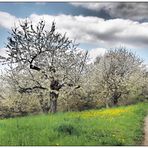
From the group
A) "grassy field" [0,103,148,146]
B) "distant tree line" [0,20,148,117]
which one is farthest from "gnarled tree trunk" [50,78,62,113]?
"grassy field" [0,103,148,146]

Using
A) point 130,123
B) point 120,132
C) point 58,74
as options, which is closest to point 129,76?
point 58,74

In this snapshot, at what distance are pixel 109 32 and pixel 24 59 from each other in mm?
5091

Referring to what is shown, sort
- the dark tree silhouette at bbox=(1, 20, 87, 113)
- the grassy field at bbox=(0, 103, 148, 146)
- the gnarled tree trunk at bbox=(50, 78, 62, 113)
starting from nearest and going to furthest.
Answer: the grassy field at bbox=(0, 103, 148, 146) → the dark tree silhouette at bbox=(1, 20, 87, 113) → the gnarled tree trunk at bbox=(50, 78, 62, 113)

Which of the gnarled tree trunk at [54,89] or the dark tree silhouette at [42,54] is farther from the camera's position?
the gnarled tree trunk at [54,89]

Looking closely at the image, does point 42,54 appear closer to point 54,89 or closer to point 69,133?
point 54,89

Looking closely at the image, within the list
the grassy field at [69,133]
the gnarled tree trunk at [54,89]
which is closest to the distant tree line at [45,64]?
the gnarled tree trunk at [54,89]

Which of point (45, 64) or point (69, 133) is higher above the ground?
point (45, 64)

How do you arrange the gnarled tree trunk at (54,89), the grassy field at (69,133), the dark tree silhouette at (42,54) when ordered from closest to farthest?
the grassy field at (69,133) → the dark tree silhouette at (42,54) → the gnarled tree trunk at (54,89)

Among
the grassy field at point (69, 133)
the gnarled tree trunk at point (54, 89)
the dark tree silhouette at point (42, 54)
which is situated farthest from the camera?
the gnarled tree trunk at point (54, 89)

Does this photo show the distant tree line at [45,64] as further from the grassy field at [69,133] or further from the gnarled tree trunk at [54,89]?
the grassy field at [69,133]

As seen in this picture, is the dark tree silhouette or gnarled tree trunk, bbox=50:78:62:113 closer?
the dark tree silhouette

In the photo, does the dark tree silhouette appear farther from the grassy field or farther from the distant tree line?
the grassy field

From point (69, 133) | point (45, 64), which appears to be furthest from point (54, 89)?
point (69, 133)

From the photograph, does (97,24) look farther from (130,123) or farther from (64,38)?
(130,123)
